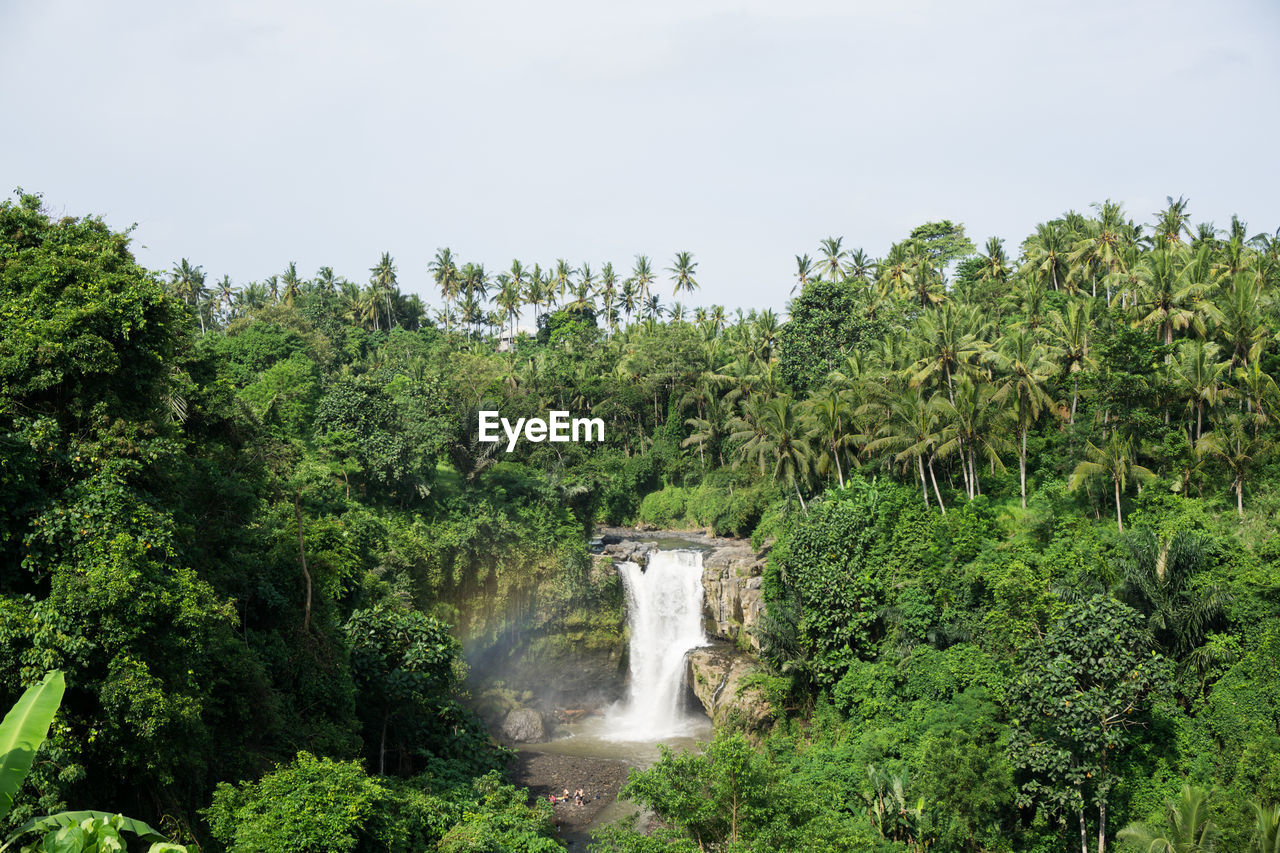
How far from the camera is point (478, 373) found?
54.6 m

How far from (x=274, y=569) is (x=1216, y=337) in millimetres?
33363

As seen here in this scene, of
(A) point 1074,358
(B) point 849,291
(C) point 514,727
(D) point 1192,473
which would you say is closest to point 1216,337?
(A) point 1074,358

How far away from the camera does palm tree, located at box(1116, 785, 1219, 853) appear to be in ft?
61.1

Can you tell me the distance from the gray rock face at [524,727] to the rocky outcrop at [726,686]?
20.7 ft

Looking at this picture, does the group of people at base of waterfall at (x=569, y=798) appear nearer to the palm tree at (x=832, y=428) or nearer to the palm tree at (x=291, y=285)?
the palm tree at (x=832, y=428)

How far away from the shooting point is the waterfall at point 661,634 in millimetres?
37188

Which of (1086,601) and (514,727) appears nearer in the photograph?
(1086,601)

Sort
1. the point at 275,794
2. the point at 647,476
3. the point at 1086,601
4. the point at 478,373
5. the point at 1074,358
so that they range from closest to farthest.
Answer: the point at 275,794 < the point at 1086,601 < the point at 1074,358 < the point at 478,373 < the point at 647,476

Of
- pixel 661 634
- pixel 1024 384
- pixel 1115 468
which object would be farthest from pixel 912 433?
pixel 661 634

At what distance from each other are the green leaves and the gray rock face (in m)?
28.0

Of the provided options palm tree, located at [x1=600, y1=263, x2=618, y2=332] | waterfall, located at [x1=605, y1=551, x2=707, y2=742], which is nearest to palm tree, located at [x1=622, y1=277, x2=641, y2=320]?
palm tree, located at [x1=600, y1=263, x2=618, y2=332]

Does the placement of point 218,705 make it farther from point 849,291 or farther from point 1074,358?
point 849,291

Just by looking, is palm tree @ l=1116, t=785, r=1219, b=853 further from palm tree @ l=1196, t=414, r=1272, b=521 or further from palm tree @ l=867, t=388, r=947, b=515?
palm tree @ l=867, t=388, r=947, b=515

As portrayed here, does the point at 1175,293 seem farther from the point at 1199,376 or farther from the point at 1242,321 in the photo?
the point at 1199,376
